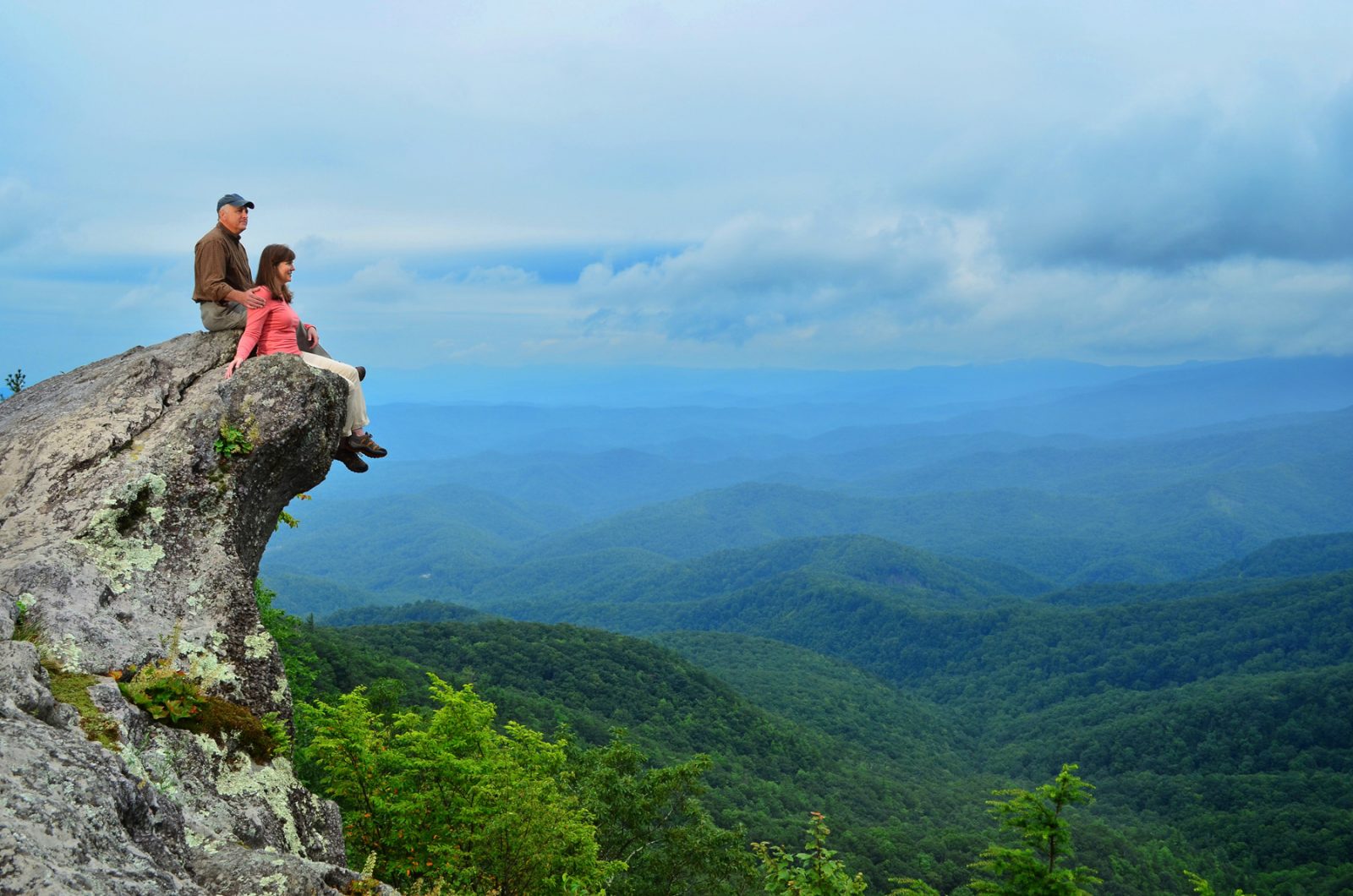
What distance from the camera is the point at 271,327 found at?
40.4 ft

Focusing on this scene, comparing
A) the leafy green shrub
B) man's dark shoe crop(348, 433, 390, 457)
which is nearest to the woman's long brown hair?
man's dark shoe crop(348, 433, 390, 457)

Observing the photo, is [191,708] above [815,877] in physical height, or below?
above

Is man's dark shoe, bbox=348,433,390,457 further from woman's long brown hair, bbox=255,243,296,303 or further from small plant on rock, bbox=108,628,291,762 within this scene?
small plant on rock, bbox=108,628,291,762

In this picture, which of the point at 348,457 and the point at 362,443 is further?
the point at 348,457

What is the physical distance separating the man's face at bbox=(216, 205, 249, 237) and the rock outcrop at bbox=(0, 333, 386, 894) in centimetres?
170

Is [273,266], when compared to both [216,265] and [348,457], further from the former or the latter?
[348,457]

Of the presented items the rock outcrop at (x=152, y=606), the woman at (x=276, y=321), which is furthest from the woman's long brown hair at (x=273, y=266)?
the rock outcrop at (x=152, y=606)

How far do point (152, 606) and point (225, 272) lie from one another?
17.0ft

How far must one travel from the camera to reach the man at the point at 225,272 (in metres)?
11.9

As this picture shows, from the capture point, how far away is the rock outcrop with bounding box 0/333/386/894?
19.4ft

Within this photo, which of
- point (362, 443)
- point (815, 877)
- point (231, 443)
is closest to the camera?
point (231, 443)

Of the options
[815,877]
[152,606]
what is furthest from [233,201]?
[815,877]

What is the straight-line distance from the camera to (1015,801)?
15773 millimetres

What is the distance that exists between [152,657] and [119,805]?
3361mm
